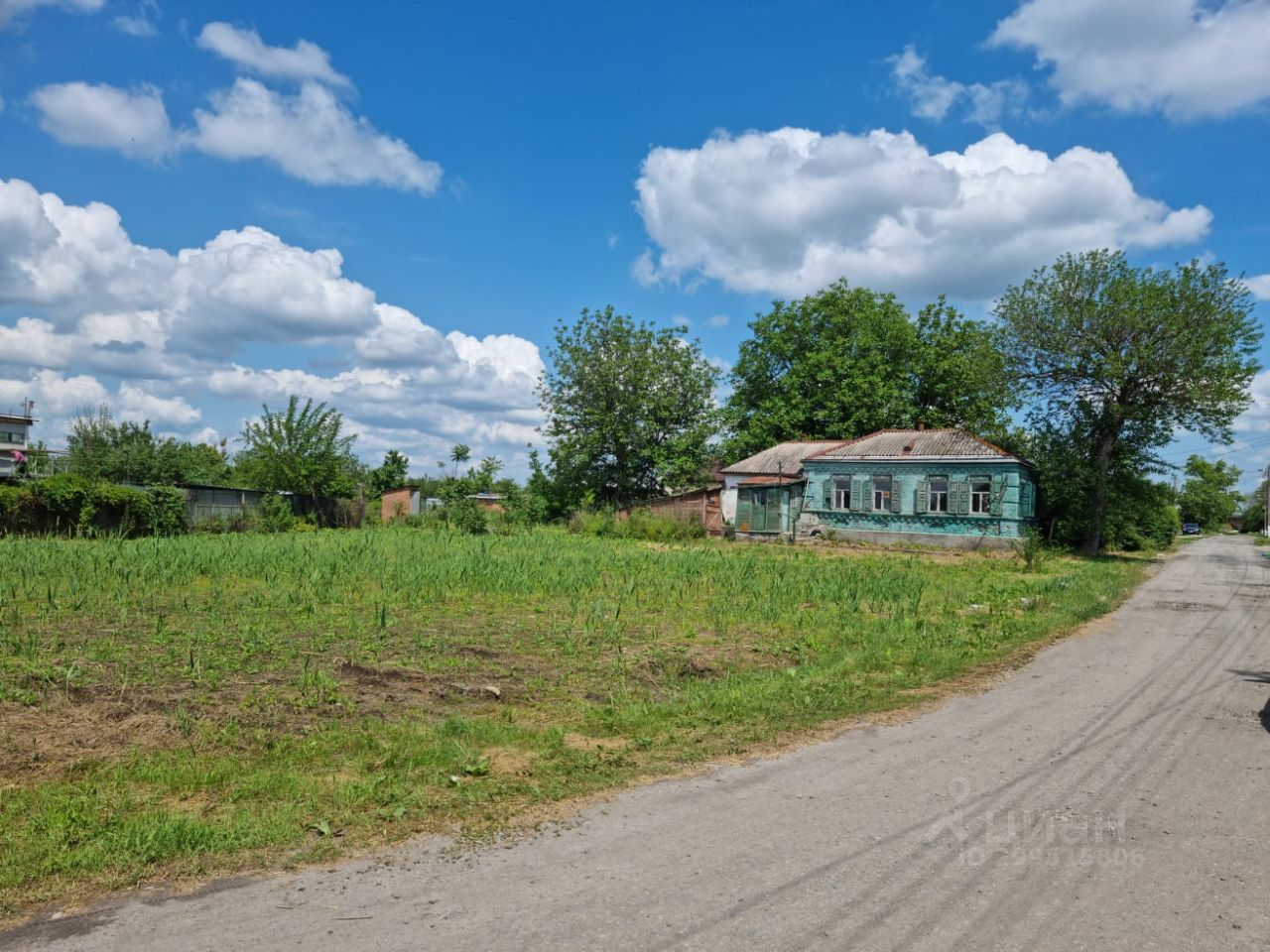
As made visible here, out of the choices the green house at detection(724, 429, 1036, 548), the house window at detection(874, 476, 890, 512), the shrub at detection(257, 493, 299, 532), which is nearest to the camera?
the shrub at detection(257, 493, 299, 532)

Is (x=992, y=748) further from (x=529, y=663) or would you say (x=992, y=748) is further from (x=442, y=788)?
(x=529, y=663)

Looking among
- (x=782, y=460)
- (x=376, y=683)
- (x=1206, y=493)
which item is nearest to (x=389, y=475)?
(x=782, y=460)

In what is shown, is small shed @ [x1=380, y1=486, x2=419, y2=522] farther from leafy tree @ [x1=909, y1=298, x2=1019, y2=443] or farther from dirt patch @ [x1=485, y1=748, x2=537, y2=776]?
dirt patch @ [x1=485, y1=748, x2=537, y2=776]

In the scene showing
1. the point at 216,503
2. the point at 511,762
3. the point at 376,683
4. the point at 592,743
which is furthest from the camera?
the point at 216,503

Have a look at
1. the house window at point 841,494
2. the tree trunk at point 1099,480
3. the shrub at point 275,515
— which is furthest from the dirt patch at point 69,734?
the tree trunk at point 1099,480

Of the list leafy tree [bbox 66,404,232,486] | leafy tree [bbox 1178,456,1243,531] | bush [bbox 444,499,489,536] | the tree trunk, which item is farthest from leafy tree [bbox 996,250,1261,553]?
leafy tree [bbox 1178,456,1243,531]

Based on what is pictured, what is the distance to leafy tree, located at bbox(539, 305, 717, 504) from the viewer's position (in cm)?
4525

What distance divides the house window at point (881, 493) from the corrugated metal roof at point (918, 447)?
1.06m

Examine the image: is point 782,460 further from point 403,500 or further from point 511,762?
point 511,762

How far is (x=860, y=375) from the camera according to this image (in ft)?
152

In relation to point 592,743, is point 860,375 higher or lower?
higher

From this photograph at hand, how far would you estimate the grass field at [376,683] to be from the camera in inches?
192

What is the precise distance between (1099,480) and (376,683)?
108 ft

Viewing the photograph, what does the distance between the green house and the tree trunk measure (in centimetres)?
235
